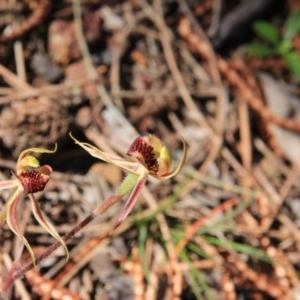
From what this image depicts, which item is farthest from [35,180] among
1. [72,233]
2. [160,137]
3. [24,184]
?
[160,137]

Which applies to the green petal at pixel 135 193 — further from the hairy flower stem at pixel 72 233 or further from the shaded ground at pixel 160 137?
the shaded ground at pixel 160 137

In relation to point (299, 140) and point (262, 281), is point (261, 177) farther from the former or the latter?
point (262, 281)

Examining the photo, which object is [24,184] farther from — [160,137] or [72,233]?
[160,137]

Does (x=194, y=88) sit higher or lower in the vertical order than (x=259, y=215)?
higher

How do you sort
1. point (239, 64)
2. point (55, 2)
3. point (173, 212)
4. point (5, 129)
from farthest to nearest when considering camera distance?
point (239, 64) < point (55, 2) < point (173, 212) < point (5, 129)

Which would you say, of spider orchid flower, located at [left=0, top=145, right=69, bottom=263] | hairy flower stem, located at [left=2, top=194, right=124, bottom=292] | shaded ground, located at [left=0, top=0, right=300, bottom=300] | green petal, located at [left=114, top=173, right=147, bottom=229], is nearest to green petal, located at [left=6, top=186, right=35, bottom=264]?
spider orchid flower, located at [left=0, top=145, right=69, bottom=263]

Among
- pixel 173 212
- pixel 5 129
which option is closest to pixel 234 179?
pixel 173 212

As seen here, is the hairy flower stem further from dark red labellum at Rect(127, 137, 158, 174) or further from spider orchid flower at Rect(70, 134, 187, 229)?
dark red labellum at Rect(127, 137, 158, 174)

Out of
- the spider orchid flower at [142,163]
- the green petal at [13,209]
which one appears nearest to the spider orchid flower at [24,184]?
the green petal at [13,209]
